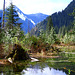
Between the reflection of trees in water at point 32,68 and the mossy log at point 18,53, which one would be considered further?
the mossy log at point 18,53

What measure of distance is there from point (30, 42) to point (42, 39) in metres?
3.37

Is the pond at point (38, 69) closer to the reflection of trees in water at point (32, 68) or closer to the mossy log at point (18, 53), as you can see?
the reflection of trees in water at point (32, 68)

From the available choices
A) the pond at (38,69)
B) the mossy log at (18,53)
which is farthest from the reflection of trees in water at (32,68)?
the mossy log at (18,53)

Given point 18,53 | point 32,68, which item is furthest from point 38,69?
point 18,53

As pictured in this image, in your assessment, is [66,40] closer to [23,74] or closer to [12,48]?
[12,48]

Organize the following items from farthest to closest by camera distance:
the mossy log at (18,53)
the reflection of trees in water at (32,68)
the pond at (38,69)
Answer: the mossy log at (18,53) → the reflection of trees in water at (32,68) → the pond at (38,69)

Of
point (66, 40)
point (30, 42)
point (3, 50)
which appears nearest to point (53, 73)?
point (3, 50)

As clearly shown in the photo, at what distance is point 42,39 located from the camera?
2436cm

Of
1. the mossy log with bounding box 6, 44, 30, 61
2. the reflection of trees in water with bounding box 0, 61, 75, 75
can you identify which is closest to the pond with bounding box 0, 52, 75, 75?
the reflection of trees in water with bounding box 0, 61, 75, 75

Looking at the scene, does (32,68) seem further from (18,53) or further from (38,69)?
(18,53)

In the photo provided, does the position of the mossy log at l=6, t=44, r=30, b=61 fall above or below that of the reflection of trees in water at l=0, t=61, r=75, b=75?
above

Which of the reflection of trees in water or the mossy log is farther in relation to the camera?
the mossy log

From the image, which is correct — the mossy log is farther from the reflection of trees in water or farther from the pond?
the reflection of trees in water

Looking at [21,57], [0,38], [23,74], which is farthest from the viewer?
[0,38]
